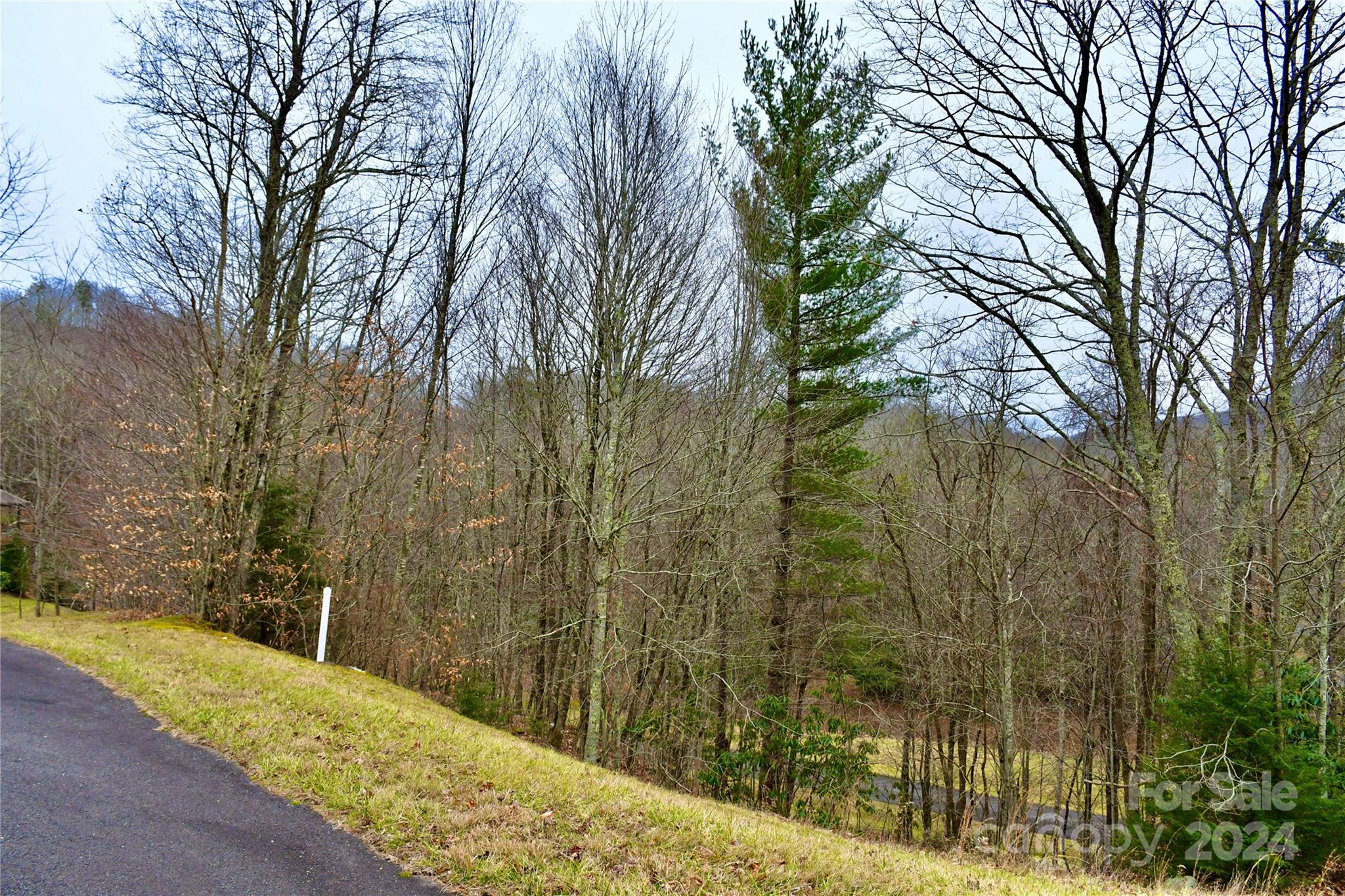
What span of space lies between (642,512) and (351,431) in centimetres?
720

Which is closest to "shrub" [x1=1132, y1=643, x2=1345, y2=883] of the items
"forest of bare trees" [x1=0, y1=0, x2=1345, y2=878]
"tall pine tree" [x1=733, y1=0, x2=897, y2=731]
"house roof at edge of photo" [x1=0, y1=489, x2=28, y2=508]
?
"forest of bare trees" [x1=0, y1=0, x2=1345, y2=878]

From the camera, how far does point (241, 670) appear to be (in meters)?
7.79

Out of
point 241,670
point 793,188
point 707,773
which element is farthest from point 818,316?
point 241,670

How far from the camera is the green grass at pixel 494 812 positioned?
397 cm

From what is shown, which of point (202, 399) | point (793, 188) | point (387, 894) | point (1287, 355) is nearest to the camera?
point (387, 894)

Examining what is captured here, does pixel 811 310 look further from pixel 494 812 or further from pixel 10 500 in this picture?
pixel 10 500

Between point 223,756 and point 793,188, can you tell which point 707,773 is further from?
point 793,188

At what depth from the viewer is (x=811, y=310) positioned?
515 inches

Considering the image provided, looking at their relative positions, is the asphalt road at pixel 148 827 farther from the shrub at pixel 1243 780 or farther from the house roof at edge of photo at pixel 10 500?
the house roof at edge of photo at pixel 10 500

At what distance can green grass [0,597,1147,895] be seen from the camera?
3971 millimetres

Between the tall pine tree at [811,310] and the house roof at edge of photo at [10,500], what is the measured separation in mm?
23070

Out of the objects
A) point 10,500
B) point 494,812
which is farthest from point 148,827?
point 10,500

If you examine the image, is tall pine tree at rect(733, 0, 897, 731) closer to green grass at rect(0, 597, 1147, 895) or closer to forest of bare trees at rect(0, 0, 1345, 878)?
forest of bare trees at rect(0, 0, 1345, 878)

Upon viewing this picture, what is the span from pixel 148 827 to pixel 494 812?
6.68 feet
